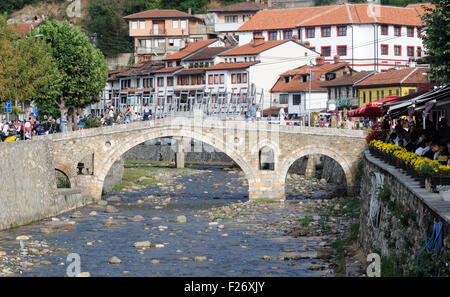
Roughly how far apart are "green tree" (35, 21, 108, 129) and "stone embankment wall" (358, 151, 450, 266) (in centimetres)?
3288

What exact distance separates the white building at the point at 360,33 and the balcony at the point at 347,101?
13.9 meters

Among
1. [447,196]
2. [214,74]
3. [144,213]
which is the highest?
[214,74]

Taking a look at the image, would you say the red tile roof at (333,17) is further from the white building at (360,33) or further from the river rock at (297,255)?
the river rock at (297,255)

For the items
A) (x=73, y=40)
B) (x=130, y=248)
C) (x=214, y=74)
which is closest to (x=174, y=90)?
(x=214, y=74)

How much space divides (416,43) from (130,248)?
62.3 meters

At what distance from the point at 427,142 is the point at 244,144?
28.3 metres

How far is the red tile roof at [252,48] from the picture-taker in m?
79.1

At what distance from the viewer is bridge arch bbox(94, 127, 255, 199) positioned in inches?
1853

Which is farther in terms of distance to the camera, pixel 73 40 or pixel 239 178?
pixel 239 178

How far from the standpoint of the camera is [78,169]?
1855 inches

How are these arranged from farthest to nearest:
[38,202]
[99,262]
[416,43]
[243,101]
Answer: [416,43] → [243,101] → [38,202] → [99,262]

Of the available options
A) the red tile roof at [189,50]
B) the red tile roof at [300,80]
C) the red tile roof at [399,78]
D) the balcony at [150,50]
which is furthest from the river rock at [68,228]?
the balcony at [150,50]

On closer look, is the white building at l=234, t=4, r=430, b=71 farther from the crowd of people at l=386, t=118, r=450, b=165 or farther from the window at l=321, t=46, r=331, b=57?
the crowd of people at l=386, t=118, r=450, b=165

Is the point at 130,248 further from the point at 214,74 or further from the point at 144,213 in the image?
the point at 214,74
